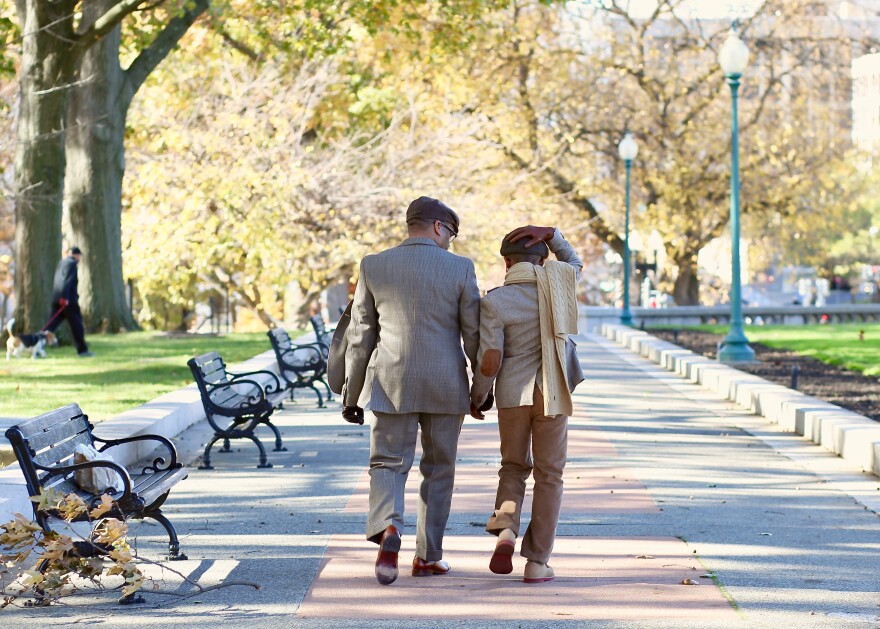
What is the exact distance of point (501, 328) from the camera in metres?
6.98

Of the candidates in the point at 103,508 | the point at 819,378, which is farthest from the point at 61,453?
the point at 819,378

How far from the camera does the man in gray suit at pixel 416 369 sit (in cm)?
695

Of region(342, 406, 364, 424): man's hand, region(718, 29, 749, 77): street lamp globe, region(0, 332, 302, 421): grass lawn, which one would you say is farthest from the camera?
region(718, 29, 749, 77): street lamp globe

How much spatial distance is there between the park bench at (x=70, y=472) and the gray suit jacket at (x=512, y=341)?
5.60 feet

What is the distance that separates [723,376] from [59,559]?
12892 mm

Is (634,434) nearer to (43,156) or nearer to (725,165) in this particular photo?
(43,156)

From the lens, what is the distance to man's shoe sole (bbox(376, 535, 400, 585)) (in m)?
6.87

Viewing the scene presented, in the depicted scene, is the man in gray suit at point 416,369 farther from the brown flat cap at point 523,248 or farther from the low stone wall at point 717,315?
the low stone wall at point 717,315

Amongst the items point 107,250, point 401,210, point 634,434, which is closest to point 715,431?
point 634,434

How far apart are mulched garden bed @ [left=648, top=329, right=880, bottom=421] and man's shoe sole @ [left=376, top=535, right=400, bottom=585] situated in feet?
27.2

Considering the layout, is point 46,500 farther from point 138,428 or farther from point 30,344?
point 30,344

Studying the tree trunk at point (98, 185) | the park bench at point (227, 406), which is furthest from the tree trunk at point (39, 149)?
the park bench at point (227, 406)

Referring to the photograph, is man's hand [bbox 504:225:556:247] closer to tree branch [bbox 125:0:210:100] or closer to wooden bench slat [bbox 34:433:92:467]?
wooden bench slat [bbox 34:433:92:467]

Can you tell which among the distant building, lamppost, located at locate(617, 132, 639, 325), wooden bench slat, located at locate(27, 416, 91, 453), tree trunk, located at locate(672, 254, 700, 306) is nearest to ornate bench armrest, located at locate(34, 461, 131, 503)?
wooden bench slat, located at locate(27, 416, 91, 453)
